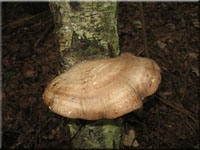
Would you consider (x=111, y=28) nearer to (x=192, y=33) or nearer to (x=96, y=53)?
(x=96, y=53)

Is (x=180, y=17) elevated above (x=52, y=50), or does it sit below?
above

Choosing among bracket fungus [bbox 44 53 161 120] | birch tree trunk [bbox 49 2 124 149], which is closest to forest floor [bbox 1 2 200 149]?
birch tree trunk [bbox 49 2 124 149]

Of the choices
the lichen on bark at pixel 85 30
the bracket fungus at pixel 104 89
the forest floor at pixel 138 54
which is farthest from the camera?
the forest floor at pixel 138 54

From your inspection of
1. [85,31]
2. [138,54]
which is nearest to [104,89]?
[85,31]

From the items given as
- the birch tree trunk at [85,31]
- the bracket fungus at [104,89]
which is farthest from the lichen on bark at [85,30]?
the bracket fungus at [104,89]

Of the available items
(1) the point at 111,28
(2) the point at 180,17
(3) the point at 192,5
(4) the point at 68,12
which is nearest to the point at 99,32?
(1) the point at 111,28

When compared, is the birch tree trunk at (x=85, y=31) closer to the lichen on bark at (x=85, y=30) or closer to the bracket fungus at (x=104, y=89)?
the lichen on bark at (x=85, y=30)

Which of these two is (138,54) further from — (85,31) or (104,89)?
(104,89)
